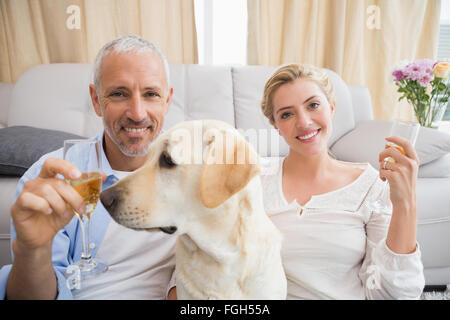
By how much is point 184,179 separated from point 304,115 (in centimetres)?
47

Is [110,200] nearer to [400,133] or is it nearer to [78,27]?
[400,133]

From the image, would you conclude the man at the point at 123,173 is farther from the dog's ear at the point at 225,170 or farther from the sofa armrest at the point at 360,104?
the sofa armrest at the point at 360,104

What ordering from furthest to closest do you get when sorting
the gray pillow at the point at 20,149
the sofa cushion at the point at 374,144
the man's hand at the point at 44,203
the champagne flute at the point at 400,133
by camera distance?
the sofa cushion at the point at 374,144 < the gray pillow at the point at 20,149 < the champagne flute at the point at 400,133 < the man's hand at the point at 44,203

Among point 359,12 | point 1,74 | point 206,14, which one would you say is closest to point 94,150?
point 206,14

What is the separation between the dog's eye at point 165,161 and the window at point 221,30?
188 cm

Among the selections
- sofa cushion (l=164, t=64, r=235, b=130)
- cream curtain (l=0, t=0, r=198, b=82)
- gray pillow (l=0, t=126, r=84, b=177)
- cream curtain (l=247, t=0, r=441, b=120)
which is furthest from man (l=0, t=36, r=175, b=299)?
cream curtain (l=247, t=0, r=441, b=120)

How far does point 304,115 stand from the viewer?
934mm

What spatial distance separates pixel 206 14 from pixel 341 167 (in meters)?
1.81

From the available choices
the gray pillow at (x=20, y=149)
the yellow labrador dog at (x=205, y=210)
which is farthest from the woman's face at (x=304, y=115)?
the gray pillow at (x=20, y=149)

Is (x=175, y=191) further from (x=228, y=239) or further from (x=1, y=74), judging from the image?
(x=1, y=74)

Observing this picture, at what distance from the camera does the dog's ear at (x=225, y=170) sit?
610mm

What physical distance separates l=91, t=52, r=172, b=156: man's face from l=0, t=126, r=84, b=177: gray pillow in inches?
27.0

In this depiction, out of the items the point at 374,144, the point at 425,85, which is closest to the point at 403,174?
the point at 374,144

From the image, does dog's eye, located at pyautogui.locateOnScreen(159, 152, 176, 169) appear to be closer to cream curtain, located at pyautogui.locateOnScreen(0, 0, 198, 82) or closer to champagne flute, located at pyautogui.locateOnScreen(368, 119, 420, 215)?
champagne flute, located at pyautogui.locateOnScreen(368, 119, 420, 215)
